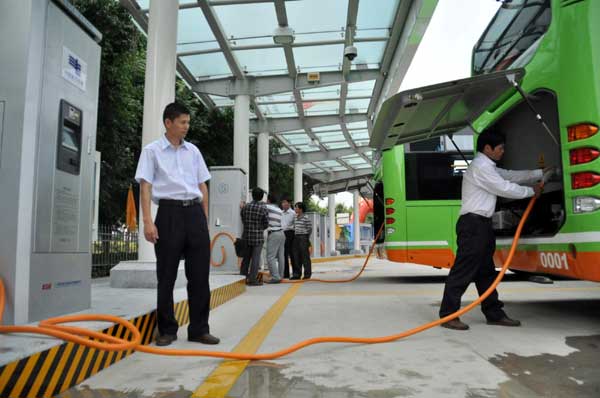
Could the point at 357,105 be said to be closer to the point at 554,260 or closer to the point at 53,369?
the point at 554,260

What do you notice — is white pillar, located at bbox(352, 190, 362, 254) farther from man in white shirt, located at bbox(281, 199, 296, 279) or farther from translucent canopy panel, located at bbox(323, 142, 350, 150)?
man in white shirt, located at bbox(281, 199, 296, 279)

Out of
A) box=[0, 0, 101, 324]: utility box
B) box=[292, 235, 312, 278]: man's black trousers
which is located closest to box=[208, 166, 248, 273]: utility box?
box=[292, 235, 312, 278]: man's black trousers

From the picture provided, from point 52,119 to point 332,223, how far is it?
24155 millimetres

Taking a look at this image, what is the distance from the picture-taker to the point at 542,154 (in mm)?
5363

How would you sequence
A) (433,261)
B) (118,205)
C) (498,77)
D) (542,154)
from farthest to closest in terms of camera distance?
(118,205) < (433,261) < (542,154) < (498,77)

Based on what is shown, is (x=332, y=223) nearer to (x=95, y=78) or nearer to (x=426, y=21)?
(x=426, y=21)

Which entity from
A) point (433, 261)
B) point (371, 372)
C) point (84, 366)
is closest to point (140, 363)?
point (84, 366)

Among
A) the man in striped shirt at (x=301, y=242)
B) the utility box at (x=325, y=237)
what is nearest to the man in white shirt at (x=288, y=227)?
the man in striped shirt at (x=301, y=242)

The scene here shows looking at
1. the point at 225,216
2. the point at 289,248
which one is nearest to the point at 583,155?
the point at 289,248

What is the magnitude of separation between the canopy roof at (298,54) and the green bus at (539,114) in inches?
178

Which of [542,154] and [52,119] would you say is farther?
[542,154]

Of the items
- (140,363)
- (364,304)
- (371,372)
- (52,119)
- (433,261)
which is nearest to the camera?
(371,372)

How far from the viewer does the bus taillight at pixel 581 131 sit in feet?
12.6

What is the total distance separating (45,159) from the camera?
151 inches
